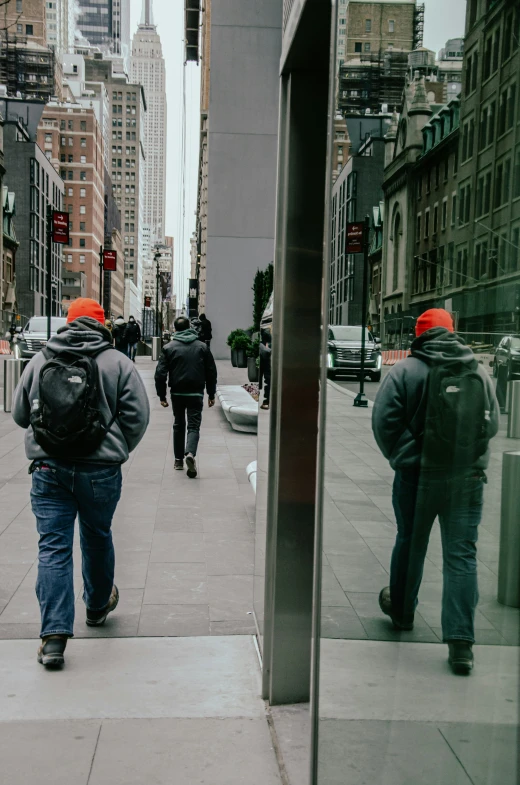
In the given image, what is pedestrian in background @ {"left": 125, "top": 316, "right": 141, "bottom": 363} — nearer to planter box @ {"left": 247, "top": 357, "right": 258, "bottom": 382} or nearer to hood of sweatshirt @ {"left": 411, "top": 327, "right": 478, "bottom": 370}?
A: planter box @ {"left": 247, "top": 357, "right": 258, "bottom": 382}

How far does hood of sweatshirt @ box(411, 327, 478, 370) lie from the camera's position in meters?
1.42

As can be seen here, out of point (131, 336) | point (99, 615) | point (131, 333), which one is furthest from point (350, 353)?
point (131, 333)

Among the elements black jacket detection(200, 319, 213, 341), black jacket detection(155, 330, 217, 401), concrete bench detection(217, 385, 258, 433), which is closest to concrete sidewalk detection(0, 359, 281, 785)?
black jacket detection(155, 330, 217, 401)

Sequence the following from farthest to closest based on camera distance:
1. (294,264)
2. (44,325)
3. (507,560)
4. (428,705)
A: (44,325)
(294,264)
(428,705)
(507,560)

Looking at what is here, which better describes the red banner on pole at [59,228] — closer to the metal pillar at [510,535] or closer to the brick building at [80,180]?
the metal pillar at [510,535]

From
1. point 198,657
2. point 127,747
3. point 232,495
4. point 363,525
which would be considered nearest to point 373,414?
point 363,525

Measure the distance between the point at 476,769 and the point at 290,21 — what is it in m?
3.01

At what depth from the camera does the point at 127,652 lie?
14.2ft

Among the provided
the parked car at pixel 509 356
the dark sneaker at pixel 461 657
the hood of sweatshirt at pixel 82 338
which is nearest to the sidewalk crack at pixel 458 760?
the dark sneaker at pixel 461 657

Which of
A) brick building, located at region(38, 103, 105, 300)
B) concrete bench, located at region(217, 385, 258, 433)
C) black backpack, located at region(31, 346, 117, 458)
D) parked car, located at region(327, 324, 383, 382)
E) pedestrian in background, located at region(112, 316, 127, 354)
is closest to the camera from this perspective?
parked car, located at region(327, 324, 383, 382)

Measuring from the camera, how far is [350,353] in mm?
2402

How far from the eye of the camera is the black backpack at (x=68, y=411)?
413 cm

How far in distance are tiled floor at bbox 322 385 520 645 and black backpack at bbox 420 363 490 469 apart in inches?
2.8

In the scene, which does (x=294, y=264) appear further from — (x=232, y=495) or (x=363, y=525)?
(x=232, y=495)
